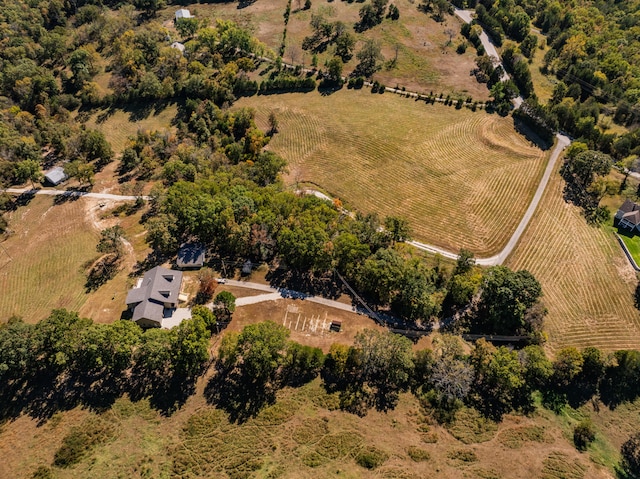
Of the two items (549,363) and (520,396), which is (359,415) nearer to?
(520,396)

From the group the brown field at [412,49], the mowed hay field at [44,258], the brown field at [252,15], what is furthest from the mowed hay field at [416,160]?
the mowed hay field at [44,258]

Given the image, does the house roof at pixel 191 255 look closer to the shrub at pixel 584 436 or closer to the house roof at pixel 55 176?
the house roof at pixel 55 176

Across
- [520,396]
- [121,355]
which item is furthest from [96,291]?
[520,396]

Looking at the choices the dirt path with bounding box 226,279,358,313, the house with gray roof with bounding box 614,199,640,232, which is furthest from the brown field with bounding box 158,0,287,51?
the house with gray roof with bounding box 614,199,640,232

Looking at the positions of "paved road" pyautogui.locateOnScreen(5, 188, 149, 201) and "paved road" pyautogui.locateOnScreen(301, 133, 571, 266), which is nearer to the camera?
"paved road" pyautogui.locateOnScreen(301, 133, 571, 266)

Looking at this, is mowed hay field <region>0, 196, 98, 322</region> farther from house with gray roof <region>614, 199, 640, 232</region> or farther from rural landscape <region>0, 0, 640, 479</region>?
house with gray roof <region>614, 199, 640, 232</region>
